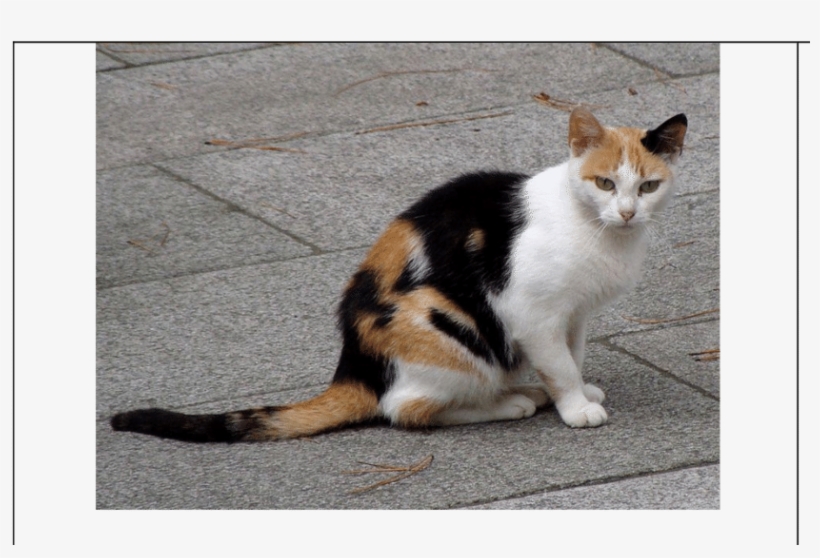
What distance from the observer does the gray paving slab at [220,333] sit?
4980 millimetres

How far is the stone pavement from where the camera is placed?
164 inches

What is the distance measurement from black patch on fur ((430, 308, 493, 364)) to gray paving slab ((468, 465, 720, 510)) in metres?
0.62

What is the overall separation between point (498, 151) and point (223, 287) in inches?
85.0

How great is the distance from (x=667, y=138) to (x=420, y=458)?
1472mm

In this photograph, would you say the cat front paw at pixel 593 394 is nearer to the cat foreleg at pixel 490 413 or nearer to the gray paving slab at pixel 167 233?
the cat foreleg at pixel 490 413

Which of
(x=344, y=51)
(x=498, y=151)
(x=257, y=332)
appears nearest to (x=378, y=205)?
(x=498, y=151)

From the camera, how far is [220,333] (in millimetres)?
5473

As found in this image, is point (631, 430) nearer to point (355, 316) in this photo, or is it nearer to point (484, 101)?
point (355, 316)

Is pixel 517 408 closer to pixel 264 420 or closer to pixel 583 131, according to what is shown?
pixel 264 420

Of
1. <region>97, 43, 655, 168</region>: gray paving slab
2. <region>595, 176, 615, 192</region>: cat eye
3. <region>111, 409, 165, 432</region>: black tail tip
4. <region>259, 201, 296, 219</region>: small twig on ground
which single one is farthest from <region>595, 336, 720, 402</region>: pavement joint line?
<region>97, 43, 655, 168</region>: gray paving slab

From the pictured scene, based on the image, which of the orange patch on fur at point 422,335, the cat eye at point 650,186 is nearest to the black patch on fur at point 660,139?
the cat eye at point 650,186

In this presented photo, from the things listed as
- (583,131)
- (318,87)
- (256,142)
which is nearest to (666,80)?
(318,87)

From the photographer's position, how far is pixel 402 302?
440 centimetres

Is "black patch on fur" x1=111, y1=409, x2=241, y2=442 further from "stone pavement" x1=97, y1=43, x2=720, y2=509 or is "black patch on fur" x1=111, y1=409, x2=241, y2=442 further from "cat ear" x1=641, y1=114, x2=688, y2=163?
"cat ear" x1=641, y1=114, x2=688, y2=163
